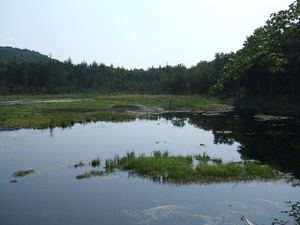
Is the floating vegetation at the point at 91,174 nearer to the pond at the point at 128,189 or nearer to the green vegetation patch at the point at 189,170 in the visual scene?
the pond at the point at 128,189

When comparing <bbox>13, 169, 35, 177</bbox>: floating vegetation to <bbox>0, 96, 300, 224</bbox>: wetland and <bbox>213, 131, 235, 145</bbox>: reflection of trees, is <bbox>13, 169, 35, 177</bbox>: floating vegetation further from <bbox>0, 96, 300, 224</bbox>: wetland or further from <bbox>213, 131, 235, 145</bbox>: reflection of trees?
<bbox>213, 131, 235, 145</bbox>: reflection of trees

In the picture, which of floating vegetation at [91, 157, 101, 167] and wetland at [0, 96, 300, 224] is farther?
floating vegetation at [91, 157, 101, 167]

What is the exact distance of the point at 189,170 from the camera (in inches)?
699

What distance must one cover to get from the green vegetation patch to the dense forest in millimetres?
5686

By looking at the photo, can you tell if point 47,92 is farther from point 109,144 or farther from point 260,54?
point 260,54

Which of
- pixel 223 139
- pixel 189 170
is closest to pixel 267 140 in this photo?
pixel 223 139

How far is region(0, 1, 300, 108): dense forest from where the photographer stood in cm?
885

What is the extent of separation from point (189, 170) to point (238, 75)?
32.4 feet

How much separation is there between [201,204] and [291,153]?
1297 centimetres

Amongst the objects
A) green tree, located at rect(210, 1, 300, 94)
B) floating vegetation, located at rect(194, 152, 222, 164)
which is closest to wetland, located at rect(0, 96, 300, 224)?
floating vegetation, located at rect(194, 152, 222, 164)

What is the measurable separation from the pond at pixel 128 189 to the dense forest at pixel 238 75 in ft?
19.6

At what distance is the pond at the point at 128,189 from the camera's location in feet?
41.8

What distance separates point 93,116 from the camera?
4603cm

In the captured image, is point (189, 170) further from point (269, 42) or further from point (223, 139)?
point (223, 139)
